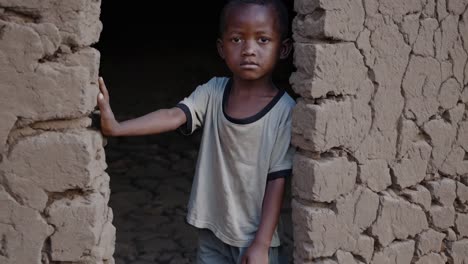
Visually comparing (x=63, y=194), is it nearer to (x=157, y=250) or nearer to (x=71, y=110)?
(x=71, y=110)

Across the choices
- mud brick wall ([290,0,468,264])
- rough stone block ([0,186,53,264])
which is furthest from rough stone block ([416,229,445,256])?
rough stone block ([0,186,53,264])

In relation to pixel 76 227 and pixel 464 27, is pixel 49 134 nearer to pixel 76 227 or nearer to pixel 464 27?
pixel 76 227

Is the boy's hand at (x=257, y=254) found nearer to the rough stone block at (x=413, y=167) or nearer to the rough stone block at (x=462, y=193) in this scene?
the rough stone block at (x=413, y=167)

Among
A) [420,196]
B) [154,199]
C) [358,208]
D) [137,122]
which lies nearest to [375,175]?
[358,208]

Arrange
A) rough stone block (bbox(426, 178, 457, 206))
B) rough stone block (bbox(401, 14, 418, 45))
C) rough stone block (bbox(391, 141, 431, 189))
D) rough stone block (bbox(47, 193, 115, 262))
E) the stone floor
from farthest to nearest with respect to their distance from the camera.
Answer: the stone floor < rough stone block (bbox(426, 178, 457, 206)) < rough stone block (bbox(391, 141, 431, 189)) < rough stone block (bbox(401, 14, 418, 45)) < rough stone block (bbox(47, 193, 115, 262))

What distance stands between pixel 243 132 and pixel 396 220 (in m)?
0.75

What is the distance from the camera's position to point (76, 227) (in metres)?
2.03

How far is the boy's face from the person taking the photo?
233cm

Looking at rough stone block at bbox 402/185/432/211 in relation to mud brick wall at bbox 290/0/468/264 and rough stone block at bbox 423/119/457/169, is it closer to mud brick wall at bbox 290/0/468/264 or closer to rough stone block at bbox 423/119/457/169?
mud brick wall at bbox 290/0/468/264

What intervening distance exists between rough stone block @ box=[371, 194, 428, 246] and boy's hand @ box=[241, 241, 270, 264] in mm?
476

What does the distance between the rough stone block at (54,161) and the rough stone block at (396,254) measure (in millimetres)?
1230

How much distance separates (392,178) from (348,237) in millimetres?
305

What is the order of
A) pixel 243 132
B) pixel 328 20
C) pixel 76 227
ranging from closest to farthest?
pixel 76 227 → pixel 328 20 → pixel 243 132

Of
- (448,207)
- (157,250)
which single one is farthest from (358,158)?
(157,250)
